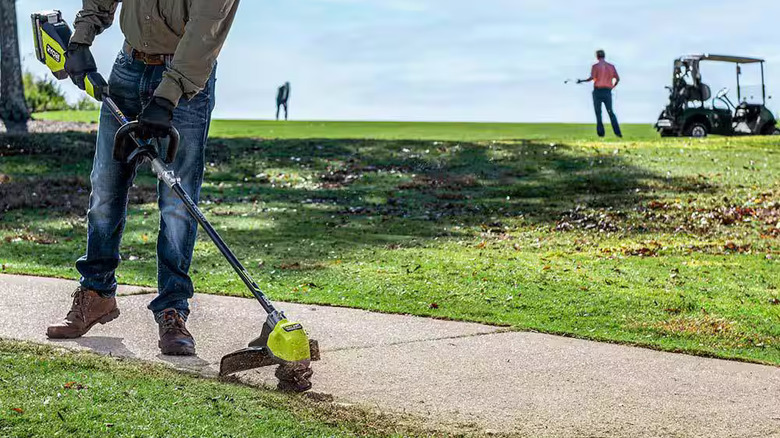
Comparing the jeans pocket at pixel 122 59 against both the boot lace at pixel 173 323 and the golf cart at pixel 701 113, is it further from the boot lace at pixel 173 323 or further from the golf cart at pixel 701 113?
the golf cart at pixel 701 113

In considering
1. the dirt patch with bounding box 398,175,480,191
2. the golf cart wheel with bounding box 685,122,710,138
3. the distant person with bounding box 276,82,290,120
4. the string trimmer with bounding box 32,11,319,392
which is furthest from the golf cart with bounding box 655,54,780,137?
the string trimmer with bounding box 32,11,319,392

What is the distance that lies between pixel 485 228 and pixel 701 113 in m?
15.7

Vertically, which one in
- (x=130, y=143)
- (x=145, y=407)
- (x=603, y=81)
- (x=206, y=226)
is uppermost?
(x=603, y=81)

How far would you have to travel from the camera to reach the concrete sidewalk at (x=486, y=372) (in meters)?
4.21

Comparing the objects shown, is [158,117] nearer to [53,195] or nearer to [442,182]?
[53,195]

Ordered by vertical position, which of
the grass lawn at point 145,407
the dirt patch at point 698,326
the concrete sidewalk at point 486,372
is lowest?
the dirt patch at point 698,326

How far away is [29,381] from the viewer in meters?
4.32

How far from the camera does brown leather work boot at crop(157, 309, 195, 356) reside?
16.5ft

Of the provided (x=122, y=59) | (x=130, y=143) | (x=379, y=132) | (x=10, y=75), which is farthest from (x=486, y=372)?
(x=379, y=132)

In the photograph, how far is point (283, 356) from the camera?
4.43 metres

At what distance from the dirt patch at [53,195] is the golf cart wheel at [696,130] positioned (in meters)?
15.6

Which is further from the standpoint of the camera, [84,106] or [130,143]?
[84,106]

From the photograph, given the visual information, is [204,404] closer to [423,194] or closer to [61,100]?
[423,194]

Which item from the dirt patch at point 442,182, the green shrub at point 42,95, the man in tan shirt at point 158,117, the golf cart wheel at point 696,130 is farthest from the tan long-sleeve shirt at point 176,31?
the green shrub at point 42,95
